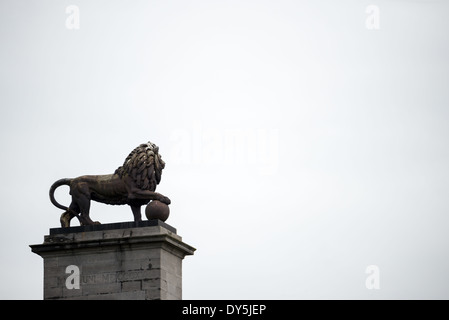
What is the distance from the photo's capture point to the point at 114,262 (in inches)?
2359

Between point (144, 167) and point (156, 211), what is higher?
point (144, 167)

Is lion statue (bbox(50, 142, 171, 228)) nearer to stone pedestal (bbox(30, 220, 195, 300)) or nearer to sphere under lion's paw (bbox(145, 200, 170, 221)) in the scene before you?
sphere under lion's paw (bbox(145, 200, 170, 221))

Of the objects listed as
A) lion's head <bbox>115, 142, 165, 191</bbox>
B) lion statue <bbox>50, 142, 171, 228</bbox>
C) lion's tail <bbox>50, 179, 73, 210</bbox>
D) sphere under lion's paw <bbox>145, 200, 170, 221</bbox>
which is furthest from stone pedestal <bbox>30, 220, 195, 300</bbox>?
lion's head <bbox>115, 142, 165, 191</bbox>

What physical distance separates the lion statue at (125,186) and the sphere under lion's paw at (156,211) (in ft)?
0.88

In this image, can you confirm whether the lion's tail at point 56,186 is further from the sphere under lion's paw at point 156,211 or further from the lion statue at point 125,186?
the sphere under lion's paw at point 156,211

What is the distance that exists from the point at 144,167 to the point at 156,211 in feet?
5.03

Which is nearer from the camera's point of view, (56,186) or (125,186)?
(125,186)

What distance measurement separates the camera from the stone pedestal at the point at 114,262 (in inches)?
2340

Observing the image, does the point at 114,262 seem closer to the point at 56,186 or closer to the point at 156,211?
the point at 156,211

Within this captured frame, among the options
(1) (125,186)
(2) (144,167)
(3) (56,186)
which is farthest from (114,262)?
(3) (56,186)

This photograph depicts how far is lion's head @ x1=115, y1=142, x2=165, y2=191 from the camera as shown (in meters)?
61.0

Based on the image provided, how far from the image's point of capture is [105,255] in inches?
2363
